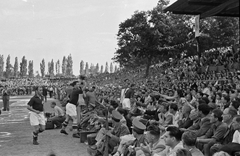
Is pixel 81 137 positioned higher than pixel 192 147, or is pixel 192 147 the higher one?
pixel 192 147

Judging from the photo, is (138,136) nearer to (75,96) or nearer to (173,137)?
(173,137)

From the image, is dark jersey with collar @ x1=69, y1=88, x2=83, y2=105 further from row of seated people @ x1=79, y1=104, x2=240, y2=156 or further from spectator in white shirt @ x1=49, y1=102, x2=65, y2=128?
row of seated people @ x1=79, y1=104, x2=240, y2=156

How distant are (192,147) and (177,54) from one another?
40.4m

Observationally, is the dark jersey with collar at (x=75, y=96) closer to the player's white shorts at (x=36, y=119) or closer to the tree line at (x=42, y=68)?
the player's white shorts at (x=36, y=119)

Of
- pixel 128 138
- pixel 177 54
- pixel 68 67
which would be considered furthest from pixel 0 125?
pixel 68 67

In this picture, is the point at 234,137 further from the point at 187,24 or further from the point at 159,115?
the point at 187,24

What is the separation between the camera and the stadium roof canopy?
8742mm

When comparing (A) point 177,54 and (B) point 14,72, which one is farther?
(B) point 14,72

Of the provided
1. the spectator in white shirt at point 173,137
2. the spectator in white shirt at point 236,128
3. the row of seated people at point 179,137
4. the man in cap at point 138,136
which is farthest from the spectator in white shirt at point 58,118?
the spectator in white shirt at point 173,137

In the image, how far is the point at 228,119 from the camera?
6.12m

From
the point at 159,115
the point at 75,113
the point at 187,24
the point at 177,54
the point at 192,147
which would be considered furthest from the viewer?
the point at 187,24

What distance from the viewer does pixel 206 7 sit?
10680 millimetres

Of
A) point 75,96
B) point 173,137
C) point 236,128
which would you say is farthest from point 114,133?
point 75,96

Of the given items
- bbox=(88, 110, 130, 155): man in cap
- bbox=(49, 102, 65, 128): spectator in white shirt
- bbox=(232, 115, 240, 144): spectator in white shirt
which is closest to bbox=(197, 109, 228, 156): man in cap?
bbox=(232, 115, 240, 144): spectator in white shirt
